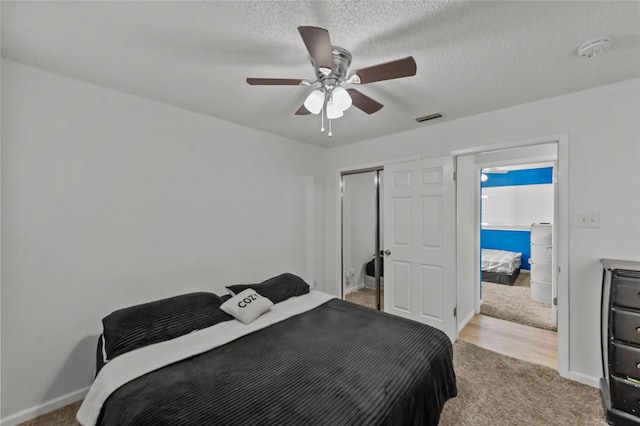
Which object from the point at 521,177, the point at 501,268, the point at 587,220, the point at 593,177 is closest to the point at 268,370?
the point at 587,220

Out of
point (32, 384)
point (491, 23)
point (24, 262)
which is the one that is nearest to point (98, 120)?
point (24, 262)

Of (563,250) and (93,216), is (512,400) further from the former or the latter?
(93,216)

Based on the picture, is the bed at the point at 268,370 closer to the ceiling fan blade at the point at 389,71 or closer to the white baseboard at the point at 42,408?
the white baseboard at the point at 42,408

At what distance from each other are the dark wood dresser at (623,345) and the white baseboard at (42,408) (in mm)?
3933

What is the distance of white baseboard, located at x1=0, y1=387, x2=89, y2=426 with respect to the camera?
1818mm

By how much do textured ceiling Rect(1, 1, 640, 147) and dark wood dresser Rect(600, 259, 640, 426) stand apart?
1548 millimetres

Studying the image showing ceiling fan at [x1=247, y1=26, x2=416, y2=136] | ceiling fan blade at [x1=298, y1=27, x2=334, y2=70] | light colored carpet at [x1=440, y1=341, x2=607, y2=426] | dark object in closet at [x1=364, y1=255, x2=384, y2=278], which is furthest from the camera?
dark object in closet at [x1=364, y1=255, x2=384, y2=278]

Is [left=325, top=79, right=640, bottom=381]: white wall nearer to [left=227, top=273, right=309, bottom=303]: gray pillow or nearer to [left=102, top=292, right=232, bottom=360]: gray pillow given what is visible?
[left=227, top=273, right=309, bottom=303]: gray pillow

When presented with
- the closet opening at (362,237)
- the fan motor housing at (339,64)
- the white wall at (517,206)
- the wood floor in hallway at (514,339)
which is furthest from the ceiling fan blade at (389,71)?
the white wall at (517,206)

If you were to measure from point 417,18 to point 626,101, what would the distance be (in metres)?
2.05

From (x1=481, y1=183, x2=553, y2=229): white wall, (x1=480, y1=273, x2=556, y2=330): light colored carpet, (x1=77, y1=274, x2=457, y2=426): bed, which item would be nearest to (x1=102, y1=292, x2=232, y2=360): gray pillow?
(x1=77, y1=274, x2=457, y2=426): bed

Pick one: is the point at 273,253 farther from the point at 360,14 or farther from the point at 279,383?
the point at 360,14

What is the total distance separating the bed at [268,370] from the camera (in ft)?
4.11

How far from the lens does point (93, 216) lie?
2150mm
